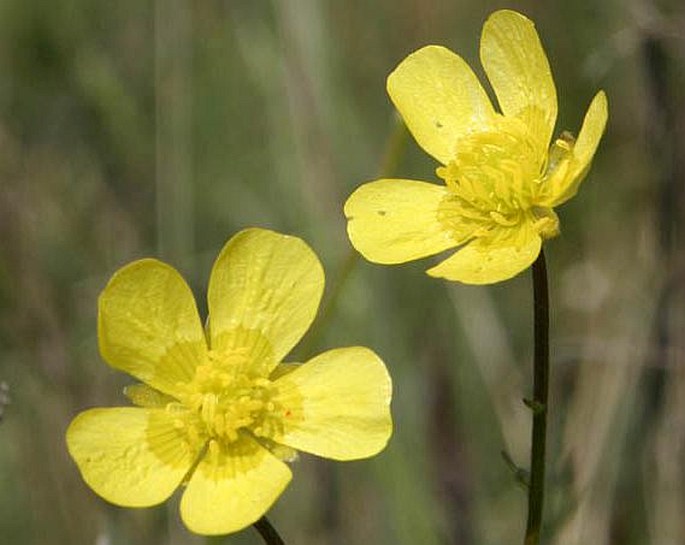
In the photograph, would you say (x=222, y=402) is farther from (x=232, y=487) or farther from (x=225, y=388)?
(x=232, y=487)

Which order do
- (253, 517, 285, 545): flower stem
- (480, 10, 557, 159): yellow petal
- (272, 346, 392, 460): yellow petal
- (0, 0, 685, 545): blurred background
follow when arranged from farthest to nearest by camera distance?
1. (0, 0, 685, 545): blurred background
2. (480, 10, 557, 159): yellow petal
3. (272, 346, 392, 460): yellow petal
4. (253, 517, 285, 545): flower stem

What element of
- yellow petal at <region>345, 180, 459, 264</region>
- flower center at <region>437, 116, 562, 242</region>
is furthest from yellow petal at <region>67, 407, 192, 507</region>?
flower center at <region>437, 116, 562, 242</region>

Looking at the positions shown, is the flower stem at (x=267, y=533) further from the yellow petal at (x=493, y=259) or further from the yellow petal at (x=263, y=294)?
the yellow petal at (x=493, y=259)

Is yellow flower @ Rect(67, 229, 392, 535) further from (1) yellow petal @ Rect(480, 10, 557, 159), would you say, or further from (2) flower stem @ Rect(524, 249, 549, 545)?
(1) yellow petal @ Rect(480, 10, 557, 159)

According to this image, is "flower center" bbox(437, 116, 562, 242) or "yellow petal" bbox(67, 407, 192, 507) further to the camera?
"flower center" bbox(437, 116, 562, 242)

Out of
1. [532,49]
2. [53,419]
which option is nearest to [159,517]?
[53,419]

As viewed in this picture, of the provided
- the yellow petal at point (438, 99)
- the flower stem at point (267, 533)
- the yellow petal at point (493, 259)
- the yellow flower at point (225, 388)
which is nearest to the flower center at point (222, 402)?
the yellow flower at point (225, 388)

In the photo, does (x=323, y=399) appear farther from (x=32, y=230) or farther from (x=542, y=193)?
(x=32, y=230)
